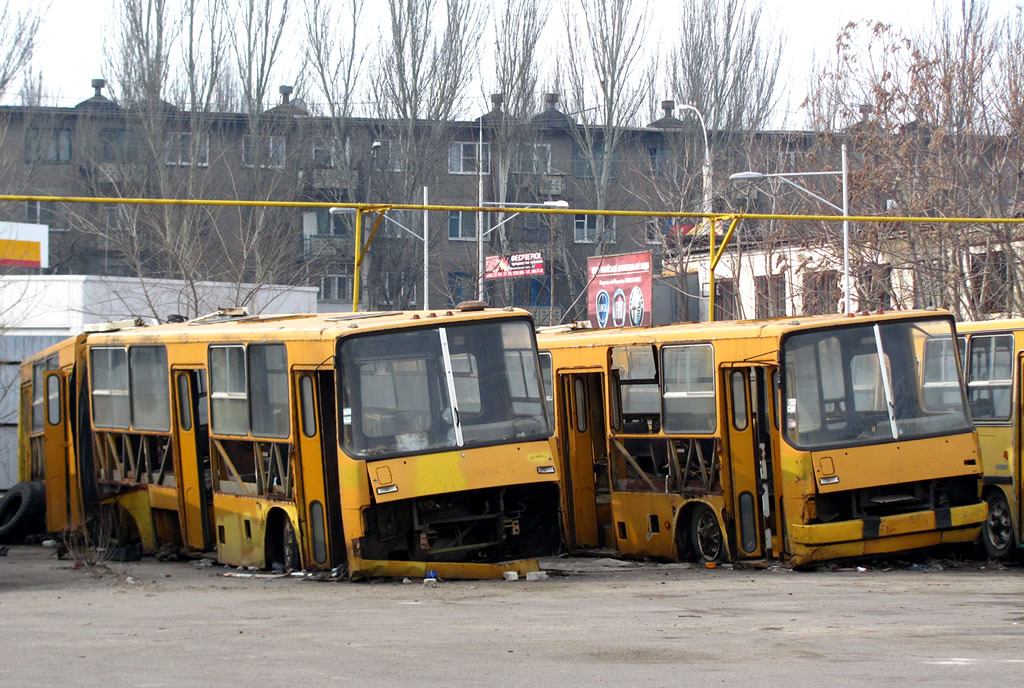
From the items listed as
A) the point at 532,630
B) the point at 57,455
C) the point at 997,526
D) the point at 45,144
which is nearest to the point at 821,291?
the point at 997,526

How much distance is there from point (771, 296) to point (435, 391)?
90.7 ft

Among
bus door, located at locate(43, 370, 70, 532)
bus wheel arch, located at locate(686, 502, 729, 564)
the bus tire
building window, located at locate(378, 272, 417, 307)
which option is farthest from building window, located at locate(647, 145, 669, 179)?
the bus tire

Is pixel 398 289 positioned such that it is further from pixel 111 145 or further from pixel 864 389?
pixel 864 389

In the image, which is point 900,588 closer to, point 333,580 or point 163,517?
point 333,580

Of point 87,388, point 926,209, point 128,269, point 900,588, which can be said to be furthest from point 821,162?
point 128,269

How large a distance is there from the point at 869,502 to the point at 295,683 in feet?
26.9

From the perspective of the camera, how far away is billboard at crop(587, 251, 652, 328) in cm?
3366

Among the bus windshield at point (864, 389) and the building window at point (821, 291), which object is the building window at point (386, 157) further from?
the bus windshield at point (864, 389)

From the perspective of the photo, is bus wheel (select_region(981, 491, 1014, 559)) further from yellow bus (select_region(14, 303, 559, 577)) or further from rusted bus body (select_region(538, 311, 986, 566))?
yellow bus (select_region(14, 303, 559, 577))

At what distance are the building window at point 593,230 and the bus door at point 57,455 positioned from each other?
3649 cm

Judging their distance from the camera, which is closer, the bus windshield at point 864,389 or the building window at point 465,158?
the bus windshield at point 864,389

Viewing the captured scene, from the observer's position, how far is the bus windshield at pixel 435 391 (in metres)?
14.1

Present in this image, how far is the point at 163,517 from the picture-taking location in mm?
18328

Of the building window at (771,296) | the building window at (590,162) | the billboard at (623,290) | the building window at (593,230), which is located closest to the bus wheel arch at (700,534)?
the billboard at (623,290)
